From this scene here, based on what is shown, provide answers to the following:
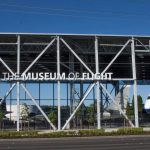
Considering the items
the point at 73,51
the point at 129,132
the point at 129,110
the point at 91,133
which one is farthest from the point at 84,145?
the point at 129,110

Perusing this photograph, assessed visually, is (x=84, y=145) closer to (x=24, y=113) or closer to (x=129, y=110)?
(x=129, y=110)

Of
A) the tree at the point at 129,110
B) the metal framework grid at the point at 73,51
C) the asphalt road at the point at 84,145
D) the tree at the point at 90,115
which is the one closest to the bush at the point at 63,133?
the metal framework grid at the point at 73,51

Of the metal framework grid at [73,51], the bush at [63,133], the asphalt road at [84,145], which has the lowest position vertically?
the asphalt road at [84,145]

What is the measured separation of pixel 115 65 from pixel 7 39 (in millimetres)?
16687

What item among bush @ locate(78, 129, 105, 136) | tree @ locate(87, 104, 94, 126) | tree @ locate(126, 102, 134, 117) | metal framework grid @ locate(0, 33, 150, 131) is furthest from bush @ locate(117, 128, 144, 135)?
tree @ locate(126, 102, 134, 117)

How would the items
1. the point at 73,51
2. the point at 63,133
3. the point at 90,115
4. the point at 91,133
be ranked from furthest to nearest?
1. the point at 90,115
2. the point at 73,51
3. the point at 91,133
4. the point at 63,133

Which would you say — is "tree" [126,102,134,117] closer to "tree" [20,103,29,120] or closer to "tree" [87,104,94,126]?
"tree" [87,104,94,126]

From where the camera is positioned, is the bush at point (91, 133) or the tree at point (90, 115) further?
the tree at point (90, 115)

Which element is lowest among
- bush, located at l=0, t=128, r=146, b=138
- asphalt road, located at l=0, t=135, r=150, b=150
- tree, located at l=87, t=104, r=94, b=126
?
asphalt road, located at l=0, t=135, r=150, b=150

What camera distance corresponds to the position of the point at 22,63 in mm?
57688

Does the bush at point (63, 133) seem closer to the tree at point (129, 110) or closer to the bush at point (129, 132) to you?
the bush at point (129, 132)

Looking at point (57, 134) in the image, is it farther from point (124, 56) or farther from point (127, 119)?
point (124, 56)

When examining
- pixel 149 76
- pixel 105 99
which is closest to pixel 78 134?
pixel 105 99

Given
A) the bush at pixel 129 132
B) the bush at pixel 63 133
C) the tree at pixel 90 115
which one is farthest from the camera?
the tree at pixel 90 115
